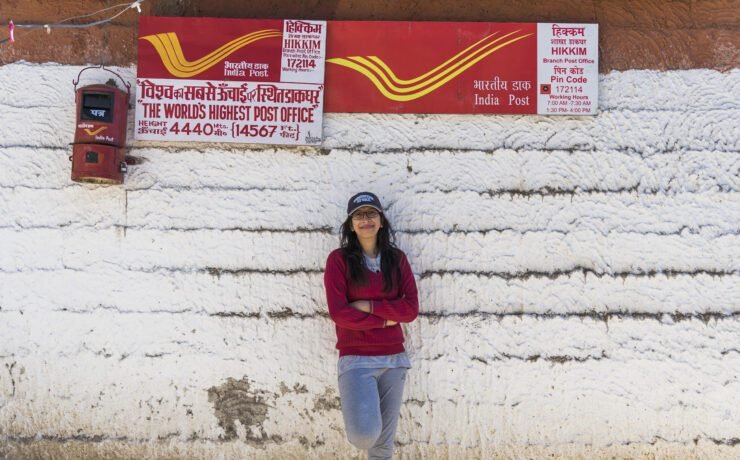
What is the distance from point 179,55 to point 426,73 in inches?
65.8

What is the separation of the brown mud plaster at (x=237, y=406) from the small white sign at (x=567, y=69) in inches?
106

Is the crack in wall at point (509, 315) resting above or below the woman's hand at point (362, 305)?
below

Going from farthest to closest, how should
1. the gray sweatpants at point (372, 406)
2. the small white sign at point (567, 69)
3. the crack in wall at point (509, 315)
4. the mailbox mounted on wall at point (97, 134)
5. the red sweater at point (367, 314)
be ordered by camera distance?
the small white sign at point (567, 69) → the crack in wall at point (509, 315) → the mailbox mounted on wall at point (97, 134) → the red sweater at point (367, 314) → the gray sweatpants at point (372, 406)

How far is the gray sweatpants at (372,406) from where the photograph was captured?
3.10 m

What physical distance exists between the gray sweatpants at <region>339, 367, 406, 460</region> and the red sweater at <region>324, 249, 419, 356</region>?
5.2 inches

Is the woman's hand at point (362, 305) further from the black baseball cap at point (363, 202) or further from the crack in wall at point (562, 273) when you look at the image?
the crack in wall at point (562, 273)

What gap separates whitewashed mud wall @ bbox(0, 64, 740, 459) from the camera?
3.76 metres

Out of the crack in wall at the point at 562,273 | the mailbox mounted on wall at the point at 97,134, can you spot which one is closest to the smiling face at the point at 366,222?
the crack in wall at the point at 562,273

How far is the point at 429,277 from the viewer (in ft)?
12.5

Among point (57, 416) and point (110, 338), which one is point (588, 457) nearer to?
point (110, 338)

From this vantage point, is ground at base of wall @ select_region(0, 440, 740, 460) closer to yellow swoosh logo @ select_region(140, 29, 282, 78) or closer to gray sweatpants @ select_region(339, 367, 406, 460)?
gray sweatpants @ select_region(339, 367, 406, 460)

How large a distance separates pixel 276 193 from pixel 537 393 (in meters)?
2.17

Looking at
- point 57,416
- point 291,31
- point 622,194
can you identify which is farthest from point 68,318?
point 622,194

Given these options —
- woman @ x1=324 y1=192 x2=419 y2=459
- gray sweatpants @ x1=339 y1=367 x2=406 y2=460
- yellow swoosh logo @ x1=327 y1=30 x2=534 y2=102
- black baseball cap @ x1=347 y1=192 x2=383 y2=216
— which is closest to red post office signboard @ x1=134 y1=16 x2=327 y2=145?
yellow swoosh logo @ x1=327 y1=30 x2=534 y2=102
